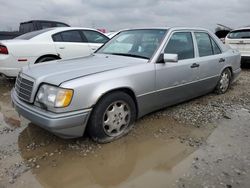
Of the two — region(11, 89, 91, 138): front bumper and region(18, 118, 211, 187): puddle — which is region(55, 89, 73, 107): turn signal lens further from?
region(18, 118, 211, 187): puddle

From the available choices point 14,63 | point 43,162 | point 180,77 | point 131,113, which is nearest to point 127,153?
point 131,113

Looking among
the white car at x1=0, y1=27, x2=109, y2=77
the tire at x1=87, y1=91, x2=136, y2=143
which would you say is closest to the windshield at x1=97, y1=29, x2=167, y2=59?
the tire at x1=87, y1=91, x2=136, y2=143

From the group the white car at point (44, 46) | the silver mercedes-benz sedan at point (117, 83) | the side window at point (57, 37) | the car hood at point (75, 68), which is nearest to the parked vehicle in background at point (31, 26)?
the white car at point (44, 46)

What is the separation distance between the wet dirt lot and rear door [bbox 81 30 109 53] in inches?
138

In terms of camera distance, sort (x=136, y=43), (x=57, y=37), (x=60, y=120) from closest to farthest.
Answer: (x=60, y=120) < (x=136, y=43) < (x=57, y=37)

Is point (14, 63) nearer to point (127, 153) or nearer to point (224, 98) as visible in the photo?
point (127, 153)

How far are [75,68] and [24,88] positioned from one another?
0.72 metres

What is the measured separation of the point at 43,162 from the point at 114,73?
1.41 meters

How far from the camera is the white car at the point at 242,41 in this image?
8922 mm

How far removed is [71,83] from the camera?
3.07m

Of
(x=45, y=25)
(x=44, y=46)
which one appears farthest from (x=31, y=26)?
(x=44, y=46)

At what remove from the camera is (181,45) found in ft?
15.0

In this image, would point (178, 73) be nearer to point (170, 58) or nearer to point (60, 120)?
point (170, 58)

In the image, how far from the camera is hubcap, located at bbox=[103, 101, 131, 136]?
11.5ft
